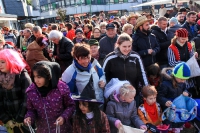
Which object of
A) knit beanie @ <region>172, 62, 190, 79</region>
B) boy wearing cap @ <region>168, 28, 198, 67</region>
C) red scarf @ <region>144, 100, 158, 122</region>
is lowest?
red scarf @ <region>144, 100, 158, 122</region>

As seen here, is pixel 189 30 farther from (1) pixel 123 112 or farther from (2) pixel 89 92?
(2) pixel 89 92

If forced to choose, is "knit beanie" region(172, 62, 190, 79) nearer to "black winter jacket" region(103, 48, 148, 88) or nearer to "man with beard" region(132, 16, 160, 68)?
"black winter jacket" region(103, 48, 148, 88)

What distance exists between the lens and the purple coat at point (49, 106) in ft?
8.39

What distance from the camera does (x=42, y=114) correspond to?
2.60 metres

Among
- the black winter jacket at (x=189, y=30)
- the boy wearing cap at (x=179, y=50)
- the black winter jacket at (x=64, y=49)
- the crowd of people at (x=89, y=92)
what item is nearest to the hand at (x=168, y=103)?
the crowd of people at (x=89, y=92)

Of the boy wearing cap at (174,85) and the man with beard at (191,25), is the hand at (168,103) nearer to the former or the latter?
the boy wearing cap at (174,85)

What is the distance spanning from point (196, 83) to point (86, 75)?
8.07 feet

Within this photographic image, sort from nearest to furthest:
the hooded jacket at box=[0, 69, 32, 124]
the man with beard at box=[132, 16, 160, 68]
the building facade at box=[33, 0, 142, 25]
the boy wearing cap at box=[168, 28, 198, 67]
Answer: the hooded jacket at box=[0, 69, 32, 124], the boy wearing cap at box=[168, 28, 198, 67], the man with beard at box=[132, 16, 160, 68], the building facade at box=[33, 0, 142, 25]

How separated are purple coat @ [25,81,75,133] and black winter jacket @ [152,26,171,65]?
3.04 m

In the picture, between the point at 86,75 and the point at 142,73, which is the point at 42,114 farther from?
the point at 142,73

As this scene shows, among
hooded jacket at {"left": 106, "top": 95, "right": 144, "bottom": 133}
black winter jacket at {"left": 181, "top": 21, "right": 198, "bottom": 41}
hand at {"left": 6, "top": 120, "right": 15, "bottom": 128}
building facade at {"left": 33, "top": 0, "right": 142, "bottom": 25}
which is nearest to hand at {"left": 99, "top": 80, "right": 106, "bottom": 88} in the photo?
hooded jacket at {"left": 106, "top": 95, "right": 144, "bottom": 133}

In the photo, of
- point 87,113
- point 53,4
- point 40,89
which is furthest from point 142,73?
point 53,4

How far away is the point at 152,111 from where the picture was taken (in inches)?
126

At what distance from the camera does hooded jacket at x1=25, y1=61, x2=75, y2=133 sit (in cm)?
255
